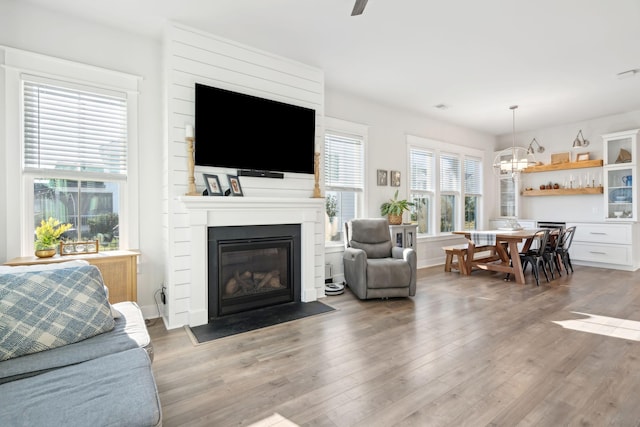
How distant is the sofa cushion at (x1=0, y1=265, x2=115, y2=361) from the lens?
5.00 feet

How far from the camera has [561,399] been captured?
6.26ft

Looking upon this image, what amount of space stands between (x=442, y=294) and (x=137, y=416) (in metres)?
3.80

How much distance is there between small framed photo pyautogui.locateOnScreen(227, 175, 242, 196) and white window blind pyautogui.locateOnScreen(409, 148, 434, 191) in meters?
3.54

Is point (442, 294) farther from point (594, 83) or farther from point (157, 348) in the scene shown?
point (594, 83)

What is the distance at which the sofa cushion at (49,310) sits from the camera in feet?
5.00

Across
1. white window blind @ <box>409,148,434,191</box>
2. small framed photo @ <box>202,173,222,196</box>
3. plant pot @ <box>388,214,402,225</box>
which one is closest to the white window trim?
small framed photo @ <box>202,173,222,196</box>

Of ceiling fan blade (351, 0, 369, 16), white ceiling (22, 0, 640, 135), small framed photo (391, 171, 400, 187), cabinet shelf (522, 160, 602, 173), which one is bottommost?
small framed photo (391, 171, 400, 187)

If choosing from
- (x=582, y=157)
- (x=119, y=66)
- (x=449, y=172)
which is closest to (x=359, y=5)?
(x=119, y=66)

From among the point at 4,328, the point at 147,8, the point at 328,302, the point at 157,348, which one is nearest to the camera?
the point at 4,328

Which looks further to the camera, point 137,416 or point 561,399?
point 561,399

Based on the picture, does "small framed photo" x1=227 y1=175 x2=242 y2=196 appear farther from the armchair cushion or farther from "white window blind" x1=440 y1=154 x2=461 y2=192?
"white window blind" x1=440 y1=154 x2=461 y2=192

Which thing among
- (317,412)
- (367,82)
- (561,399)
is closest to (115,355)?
(317,412)

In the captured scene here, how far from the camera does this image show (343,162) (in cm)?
493

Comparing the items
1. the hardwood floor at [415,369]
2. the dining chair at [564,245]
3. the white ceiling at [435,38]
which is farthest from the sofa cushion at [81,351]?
the dining chair at [564,245]
